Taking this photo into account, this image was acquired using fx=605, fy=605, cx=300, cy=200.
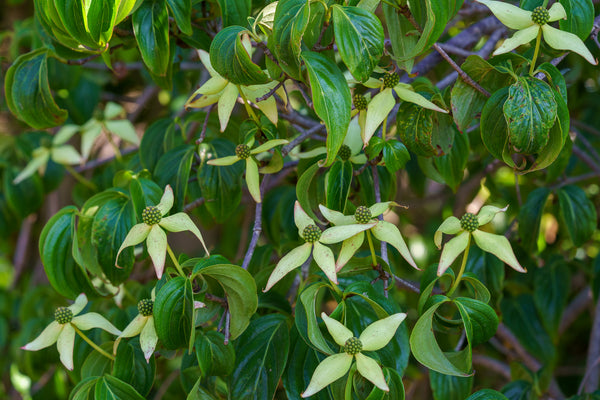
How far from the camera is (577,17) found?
28.1 inches

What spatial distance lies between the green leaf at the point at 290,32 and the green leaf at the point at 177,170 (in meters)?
0.27

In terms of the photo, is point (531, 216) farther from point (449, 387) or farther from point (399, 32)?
point (399, 32)

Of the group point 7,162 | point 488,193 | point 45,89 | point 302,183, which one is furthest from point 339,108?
point 7,162

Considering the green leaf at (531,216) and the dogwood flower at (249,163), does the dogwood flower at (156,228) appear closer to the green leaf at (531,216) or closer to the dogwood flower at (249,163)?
the dogwood flower at (249,163)

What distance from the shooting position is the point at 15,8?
2041mm

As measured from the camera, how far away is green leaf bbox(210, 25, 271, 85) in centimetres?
66

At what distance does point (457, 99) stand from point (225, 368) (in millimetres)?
431

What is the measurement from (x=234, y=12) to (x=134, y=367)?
0.48 m

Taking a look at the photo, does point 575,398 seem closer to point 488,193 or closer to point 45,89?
point 488,193

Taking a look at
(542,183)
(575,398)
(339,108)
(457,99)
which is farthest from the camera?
(542,183)

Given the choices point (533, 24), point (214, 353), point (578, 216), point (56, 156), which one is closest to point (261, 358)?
point (214, 353)

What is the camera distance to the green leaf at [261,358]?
74 centimetres

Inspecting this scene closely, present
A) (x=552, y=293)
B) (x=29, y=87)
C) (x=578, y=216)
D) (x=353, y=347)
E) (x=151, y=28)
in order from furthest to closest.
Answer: (x=552, y=293) → (x=578, y=216) → (x=29, y=87) → (x=151, y=28) → (x=353, y=347)

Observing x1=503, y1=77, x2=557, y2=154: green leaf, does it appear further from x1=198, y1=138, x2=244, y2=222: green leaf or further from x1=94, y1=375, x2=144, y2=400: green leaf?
x1=94, y1=375, x2=144, y2=400: green leaf
